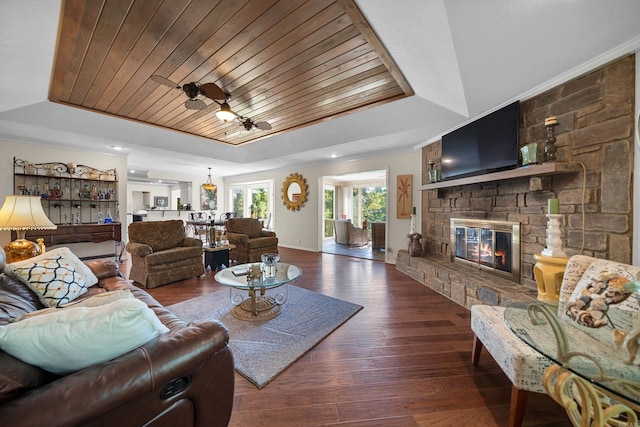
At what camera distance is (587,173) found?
1.96m

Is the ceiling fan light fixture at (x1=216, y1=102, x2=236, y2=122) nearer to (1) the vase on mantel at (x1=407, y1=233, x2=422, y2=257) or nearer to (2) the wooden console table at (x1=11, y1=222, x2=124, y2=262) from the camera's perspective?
(1) the vase on mantel at (x1=407, y1=233, x2=422, y2=257)

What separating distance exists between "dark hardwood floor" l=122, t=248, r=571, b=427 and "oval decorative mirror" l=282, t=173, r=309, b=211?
4.22 meters

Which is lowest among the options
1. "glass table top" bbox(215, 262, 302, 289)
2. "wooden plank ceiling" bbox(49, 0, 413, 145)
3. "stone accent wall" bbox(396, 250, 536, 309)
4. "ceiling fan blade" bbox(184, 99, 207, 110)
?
"stone accent wall" bbox(396, 250, 536, 309)

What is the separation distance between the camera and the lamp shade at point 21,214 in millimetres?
2115

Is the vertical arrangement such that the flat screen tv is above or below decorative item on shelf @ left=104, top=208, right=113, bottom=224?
above

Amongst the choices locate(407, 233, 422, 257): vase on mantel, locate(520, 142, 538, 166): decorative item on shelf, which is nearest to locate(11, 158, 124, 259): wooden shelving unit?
locate(407, 233, 422, 257): vase on mantel

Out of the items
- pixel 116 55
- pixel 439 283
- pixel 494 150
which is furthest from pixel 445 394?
pixel 116 55

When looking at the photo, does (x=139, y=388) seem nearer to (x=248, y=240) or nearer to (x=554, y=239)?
(x=554, y=239)

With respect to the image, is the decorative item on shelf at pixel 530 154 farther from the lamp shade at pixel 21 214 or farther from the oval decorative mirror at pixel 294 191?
the oval decorative mirror at pixel 294 191

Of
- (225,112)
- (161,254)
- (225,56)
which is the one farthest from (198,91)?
(161,254)

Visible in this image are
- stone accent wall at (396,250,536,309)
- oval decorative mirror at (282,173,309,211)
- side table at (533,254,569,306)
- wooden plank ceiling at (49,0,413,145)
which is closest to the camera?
wooden plank ceiling at (49,0,413,145)

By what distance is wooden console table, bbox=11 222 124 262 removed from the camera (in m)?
4.13

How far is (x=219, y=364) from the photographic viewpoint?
107cm

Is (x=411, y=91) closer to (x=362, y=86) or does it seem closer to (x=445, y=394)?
(x=362, y=86)
